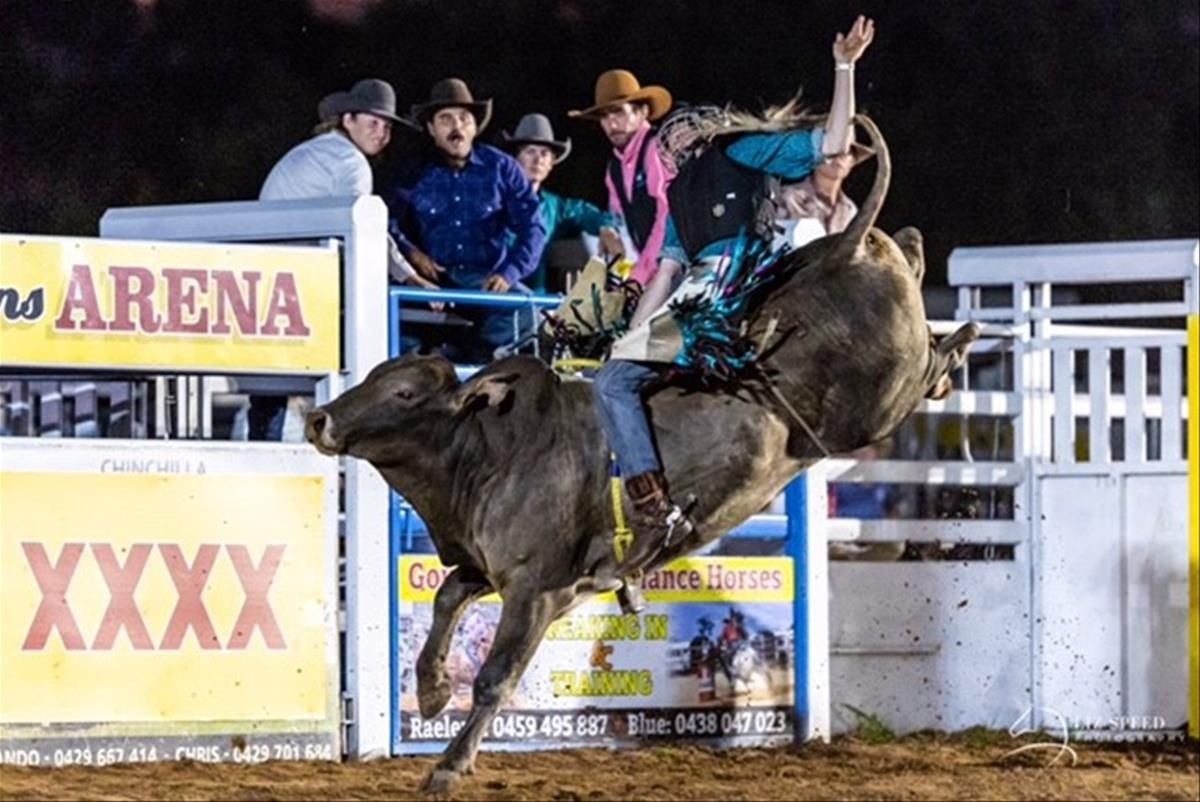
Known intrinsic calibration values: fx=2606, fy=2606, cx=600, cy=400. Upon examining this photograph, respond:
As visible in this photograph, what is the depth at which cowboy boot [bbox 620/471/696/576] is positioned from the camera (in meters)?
6.88

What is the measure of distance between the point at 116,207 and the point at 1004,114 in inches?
153

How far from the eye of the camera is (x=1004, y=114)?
10750mm

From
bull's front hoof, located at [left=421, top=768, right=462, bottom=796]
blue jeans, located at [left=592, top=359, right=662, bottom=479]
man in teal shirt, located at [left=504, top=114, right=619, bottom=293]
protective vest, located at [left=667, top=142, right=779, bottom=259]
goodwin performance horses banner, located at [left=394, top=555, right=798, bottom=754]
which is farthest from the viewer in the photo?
man in teal shirt, located at [left=504, top=114, right=619, bottom=293]

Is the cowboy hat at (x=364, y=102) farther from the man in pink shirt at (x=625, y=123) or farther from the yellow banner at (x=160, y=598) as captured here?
the yellow banner at (x=160, y=598)

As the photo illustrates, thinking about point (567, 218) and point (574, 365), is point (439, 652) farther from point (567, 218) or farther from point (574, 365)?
point (567, 218)

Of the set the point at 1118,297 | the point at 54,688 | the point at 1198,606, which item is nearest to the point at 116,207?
the point at 54,688

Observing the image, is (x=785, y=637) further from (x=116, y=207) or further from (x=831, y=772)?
(x=116, y=207)

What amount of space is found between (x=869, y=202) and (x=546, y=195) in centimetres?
260

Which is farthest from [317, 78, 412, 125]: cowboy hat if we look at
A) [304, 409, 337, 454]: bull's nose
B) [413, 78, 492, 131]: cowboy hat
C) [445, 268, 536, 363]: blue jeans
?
[304, 409, 337, 454]: bull's nose

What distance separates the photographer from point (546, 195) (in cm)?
931

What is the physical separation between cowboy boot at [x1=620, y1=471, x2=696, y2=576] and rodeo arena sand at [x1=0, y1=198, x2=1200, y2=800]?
35 cm

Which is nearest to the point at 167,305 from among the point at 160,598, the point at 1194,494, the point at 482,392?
the point at 160,598

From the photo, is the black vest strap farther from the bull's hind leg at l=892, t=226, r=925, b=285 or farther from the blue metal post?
the blue metal post

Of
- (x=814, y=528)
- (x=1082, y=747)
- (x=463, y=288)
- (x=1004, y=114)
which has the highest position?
(x=1004, y=114)
